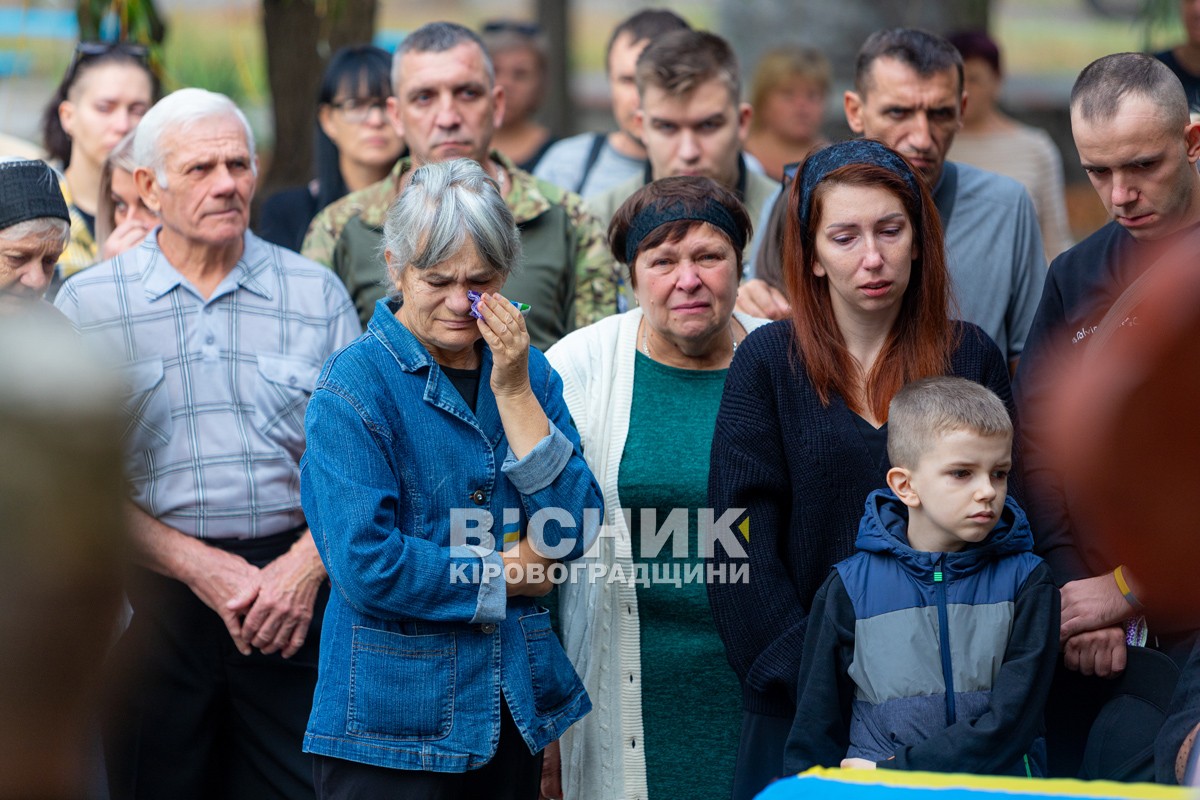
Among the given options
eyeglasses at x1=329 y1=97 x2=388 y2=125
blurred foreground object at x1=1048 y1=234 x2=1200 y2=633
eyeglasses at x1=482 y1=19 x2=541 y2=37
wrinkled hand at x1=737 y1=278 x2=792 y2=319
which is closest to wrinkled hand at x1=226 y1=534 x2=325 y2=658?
wrinkled hand at x1=737 y1=278 x2=792 y2=319

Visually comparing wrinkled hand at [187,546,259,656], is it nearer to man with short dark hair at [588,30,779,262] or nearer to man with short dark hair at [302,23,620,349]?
man with short dark hair at [302,23,620,349]

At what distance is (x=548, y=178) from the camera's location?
19.1 ft

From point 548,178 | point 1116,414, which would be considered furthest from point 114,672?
point 548,178

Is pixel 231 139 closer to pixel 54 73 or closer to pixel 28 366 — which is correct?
pixel 28 366

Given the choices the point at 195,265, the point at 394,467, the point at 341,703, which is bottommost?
the point at 341,703

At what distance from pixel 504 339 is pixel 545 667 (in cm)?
73

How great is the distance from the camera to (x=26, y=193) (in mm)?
3695

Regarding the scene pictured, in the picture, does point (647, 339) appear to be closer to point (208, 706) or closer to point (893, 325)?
point (893, 325)

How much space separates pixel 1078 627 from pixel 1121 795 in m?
1.08

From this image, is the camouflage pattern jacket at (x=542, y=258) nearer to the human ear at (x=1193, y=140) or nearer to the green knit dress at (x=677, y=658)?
the green knit dress at (x=677, y=658)

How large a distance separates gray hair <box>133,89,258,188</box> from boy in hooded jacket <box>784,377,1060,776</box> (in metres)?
2.11

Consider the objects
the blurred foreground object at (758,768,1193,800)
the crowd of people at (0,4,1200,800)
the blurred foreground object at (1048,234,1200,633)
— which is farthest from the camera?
the crowd of people at (0,4,1200,800)

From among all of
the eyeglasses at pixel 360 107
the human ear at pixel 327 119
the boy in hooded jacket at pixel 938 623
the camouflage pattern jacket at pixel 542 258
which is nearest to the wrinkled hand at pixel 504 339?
the boy in hooded jacket at pixel 938 623

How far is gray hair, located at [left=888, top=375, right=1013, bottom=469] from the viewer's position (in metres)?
3.10
